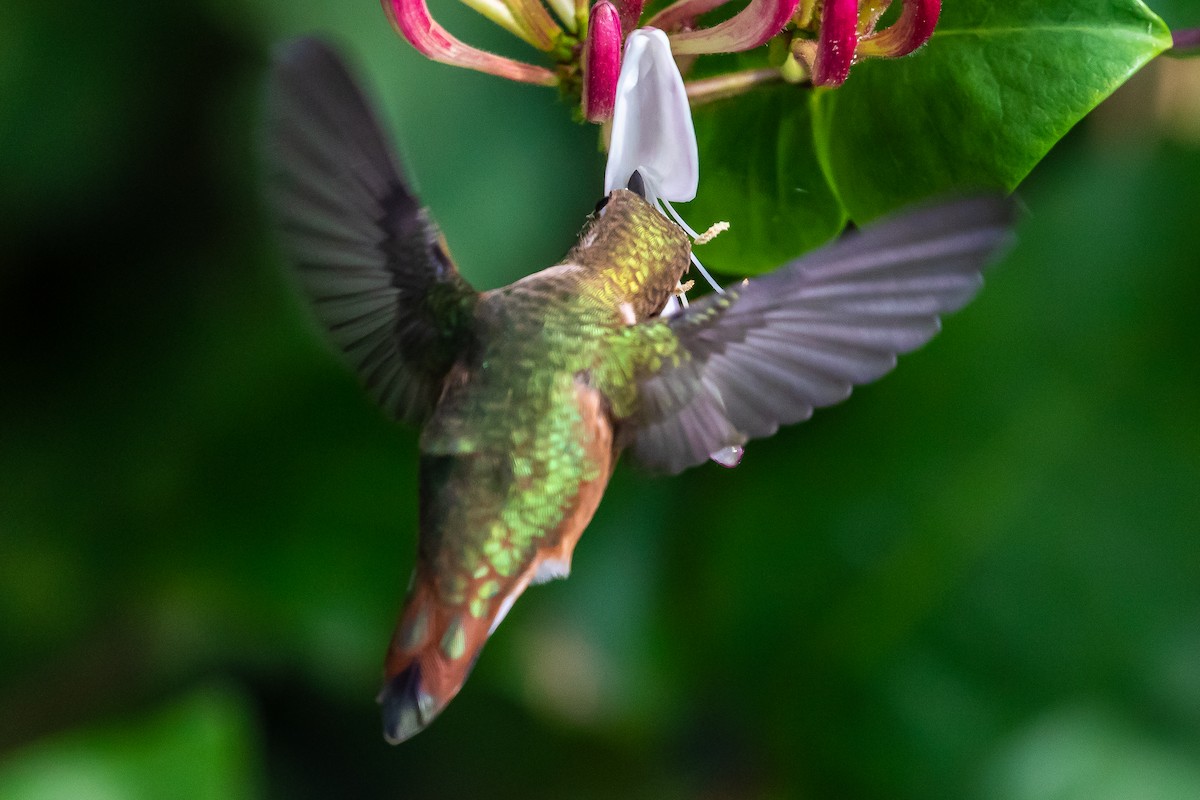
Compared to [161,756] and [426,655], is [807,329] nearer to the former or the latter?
[426,655]

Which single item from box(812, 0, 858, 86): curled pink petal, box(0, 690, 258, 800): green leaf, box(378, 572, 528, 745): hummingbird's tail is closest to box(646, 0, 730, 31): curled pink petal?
box(812, 0, 858, 86): curled pink petal

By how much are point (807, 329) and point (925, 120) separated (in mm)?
351

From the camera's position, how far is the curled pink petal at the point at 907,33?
1.08 meters

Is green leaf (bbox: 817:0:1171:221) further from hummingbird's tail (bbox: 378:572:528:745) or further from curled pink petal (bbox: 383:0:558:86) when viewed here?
hummingbird's tail (bbox: 378:572:528:745)

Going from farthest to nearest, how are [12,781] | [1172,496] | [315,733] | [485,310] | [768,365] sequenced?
[315,733], [1172,496], [12,781], [485,310], [768,365]

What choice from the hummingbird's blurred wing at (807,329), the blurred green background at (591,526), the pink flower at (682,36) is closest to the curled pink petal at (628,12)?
the pink flower at (682,36)

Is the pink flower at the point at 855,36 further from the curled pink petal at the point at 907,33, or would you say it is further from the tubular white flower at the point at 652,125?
the tubular white flower at the point at 652,125

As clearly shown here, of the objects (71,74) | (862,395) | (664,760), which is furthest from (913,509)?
(71,74)

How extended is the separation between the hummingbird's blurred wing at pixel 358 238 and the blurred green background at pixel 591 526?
95 centimetres

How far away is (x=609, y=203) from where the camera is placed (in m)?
1.05

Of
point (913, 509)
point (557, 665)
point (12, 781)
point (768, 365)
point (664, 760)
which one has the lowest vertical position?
point (664, 760)

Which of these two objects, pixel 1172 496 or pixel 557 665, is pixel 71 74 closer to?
pixel 557 665

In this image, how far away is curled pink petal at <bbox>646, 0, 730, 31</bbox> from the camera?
1.14 m

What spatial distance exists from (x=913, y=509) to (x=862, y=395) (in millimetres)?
206
